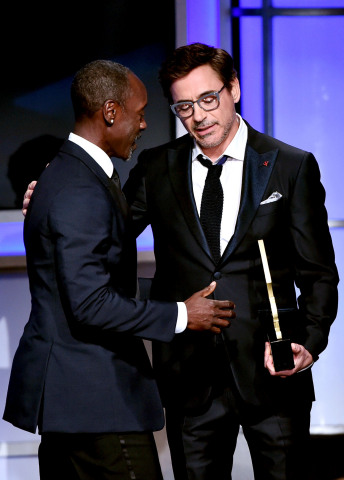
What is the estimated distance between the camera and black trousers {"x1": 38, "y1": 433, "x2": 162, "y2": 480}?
187 centimetres

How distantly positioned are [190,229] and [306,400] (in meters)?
0.63

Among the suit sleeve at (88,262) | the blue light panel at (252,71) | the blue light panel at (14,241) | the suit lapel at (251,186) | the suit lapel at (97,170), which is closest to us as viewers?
the suit sleeve at (88,262)

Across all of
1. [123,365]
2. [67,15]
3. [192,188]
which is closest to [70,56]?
[67,15]

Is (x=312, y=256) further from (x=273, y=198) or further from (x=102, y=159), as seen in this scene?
(x=102, y=159)

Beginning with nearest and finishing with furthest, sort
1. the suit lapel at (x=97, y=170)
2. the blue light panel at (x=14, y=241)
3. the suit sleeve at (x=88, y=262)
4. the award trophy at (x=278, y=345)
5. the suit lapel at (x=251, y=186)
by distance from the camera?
the suit sleeve at (x=88, y=262), the suit lapel at (x=97, y=170), the award trophy at (x=278, y=345), the suit lapel at (x=251, y=186), the blue light panel at (x=14, y=241)

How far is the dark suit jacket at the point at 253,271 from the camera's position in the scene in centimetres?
225

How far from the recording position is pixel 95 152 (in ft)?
6.33

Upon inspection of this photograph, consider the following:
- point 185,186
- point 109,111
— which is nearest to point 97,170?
point 109,111

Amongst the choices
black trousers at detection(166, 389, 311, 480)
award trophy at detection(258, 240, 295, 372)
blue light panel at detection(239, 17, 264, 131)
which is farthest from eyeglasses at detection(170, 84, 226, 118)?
blue light panel at detection(239, 17, 264, 131)

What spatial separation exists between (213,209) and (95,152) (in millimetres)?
501

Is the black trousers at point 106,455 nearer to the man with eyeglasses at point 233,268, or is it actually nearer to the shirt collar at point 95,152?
the man with eyeglasses at point 233,268

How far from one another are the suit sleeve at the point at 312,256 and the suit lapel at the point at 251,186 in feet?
0.31

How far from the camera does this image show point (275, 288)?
7.45 feet

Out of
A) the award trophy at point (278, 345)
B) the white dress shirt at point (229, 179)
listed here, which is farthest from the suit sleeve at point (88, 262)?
the white dress shirt at point (229, 179)
